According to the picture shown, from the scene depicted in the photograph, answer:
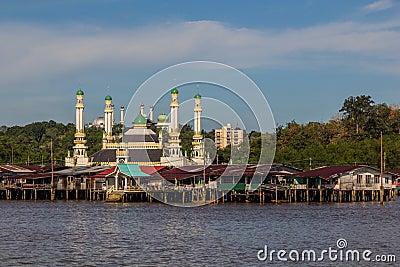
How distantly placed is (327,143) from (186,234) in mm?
80874

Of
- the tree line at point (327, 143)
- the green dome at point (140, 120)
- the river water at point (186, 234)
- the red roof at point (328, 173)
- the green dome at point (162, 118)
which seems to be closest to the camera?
the river water at point (186, 234)

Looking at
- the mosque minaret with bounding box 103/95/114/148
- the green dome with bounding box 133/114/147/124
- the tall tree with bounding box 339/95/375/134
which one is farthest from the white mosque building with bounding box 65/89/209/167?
the tall tree with bounding box 339/95/375/134

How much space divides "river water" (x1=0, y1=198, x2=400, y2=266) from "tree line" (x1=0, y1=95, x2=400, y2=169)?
3252 centimetres

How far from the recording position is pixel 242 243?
42094mm

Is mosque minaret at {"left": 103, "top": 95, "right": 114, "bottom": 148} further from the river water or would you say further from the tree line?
the river water

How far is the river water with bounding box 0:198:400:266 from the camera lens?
121 feet

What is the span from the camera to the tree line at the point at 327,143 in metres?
103

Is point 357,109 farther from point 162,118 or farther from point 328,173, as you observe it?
point 328,173

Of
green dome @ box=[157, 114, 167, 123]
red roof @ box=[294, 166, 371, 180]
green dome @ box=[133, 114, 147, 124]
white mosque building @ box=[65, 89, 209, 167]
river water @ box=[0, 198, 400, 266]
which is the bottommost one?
river water @ box=[0, 198, 400, 266]

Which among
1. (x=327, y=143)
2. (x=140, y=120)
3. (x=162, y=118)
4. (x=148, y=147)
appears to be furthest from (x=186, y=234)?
(x=162, y=118)

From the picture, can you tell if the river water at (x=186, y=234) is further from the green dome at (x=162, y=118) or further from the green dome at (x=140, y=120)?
the green dome at (x=162, y=118)

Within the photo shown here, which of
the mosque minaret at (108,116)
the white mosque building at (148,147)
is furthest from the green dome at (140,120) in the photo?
the mosque minaret at (108,116)

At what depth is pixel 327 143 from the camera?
126 meters

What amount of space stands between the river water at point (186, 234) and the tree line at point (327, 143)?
3252 cm
